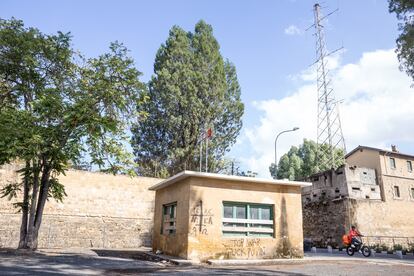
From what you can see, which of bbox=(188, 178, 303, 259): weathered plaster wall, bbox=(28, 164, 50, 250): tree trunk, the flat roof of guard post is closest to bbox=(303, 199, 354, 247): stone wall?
bbox=(188, 178, 303, 259): weathered plaster wall

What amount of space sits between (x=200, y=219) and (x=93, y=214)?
1200cm

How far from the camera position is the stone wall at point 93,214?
66.1ft

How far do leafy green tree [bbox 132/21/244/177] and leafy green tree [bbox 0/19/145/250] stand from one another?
39.5 ft

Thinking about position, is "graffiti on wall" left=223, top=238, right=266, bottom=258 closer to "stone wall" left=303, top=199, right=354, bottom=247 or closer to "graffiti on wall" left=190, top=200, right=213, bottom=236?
Answer: "graffiti on wall" left=190, top=200, right=213, bottom=236

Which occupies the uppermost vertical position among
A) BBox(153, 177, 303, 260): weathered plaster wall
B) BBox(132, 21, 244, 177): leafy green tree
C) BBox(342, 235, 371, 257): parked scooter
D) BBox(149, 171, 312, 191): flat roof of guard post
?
BBox(132, 21, 244, 177): leafy green tree

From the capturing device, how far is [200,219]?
12609mm

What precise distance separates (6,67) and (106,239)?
39.8 feet

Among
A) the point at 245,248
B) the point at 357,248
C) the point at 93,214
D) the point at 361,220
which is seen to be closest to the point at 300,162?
the point at 361,220

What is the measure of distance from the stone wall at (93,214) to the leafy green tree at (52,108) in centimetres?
517

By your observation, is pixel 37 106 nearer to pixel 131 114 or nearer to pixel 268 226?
pixel 131 114

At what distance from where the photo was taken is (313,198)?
3278 centimetres

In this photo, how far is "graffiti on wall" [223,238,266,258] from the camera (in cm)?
1293

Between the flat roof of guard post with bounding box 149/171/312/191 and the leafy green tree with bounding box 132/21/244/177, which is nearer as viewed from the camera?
the flat roof of guard post with bounding box 149/171/312/191

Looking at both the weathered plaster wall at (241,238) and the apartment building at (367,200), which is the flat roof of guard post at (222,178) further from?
the apartment building at (367,200)
